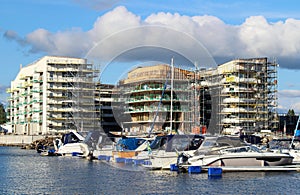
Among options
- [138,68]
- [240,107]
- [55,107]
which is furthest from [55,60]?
[138,68]

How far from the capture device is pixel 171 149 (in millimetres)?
52469

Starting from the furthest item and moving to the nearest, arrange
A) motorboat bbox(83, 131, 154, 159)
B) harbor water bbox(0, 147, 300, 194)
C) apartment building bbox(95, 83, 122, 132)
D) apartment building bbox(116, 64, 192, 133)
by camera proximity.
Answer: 1. apartment building bbox(116, 64, 192, 133)
2. motorboat bbox(83, 131, 154, 159)
3. apartment building bbox(95, 83, 122, 132)
4. harbor water bbox(0, 147, 300, 194)

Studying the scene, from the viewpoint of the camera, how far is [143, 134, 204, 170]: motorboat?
49.2 m

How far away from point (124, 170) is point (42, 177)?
780cm

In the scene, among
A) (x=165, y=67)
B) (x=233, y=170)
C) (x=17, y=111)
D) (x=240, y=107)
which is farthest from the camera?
(x=17, y=111)

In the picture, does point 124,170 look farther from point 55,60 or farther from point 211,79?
point 55,60

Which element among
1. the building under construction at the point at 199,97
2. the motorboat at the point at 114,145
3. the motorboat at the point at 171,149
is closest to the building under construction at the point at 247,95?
the building under construction at the point at 199,97

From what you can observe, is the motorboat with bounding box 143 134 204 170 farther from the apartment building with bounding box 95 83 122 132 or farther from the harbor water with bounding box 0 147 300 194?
the apartment building with bounding box 95 83 122 132

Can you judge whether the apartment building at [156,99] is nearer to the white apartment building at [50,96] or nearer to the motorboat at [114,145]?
the motorboat at [114,145]

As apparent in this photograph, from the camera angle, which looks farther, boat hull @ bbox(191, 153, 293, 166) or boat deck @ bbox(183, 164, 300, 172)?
boat hull @ bbox(191, 153, 293, 166)

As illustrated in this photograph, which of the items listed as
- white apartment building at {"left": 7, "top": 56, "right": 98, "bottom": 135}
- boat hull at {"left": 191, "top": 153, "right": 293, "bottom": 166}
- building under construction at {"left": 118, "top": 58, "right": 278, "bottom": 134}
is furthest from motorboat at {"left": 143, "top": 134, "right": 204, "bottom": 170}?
white apartment building at {"left": 7, "top": 56, "right": 98, "bottom": 135}

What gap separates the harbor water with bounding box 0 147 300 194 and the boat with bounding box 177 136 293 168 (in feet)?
4.75

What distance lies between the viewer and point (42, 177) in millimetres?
46219

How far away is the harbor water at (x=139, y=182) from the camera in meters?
36.8
